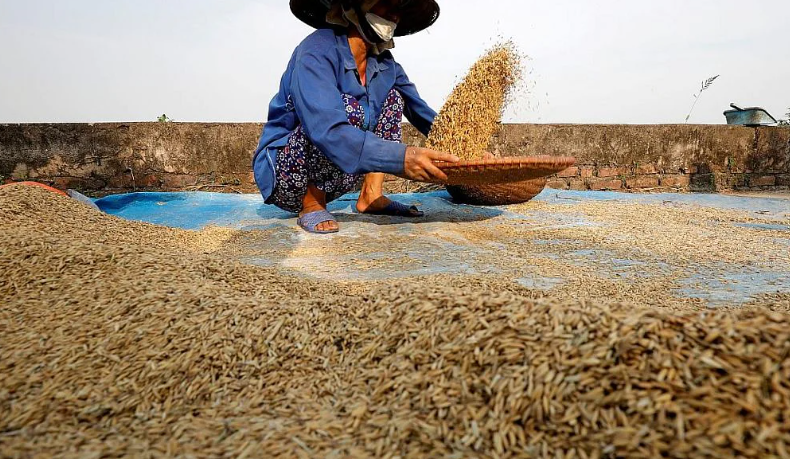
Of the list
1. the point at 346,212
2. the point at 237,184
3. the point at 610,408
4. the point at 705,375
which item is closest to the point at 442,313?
the point at 610,408

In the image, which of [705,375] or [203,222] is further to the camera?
[203,222]

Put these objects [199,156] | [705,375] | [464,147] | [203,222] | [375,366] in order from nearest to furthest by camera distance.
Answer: [705,375], [375,366], [464,147], [203,222], [199,156]

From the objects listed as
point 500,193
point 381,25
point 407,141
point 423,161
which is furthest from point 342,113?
point 407,141

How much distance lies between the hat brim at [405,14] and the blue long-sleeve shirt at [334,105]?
21cm

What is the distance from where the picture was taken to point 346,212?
3482 millimetres

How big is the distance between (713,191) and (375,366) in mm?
5371

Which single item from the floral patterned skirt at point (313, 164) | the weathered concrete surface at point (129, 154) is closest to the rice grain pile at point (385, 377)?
the floral patterned skirt at point (313, 164)

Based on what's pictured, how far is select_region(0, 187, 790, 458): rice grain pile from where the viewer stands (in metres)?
0.85

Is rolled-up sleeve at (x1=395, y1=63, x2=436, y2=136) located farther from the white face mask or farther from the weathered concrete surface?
the weathered concrete surface

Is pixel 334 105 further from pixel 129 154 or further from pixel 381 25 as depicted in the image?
pixel 129 154

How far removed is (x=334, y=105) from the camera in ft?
8.35

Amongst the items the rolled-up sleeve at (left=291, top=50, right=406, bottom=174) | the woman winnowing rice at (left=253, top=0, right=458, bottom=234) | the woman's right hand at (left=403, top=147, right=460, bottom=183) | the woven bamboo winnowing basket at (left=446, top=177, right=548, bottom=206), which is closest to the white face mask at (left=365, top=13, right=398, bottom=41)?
the woman winnowing rice at (left=253, top=0, right=458, bottom=234)

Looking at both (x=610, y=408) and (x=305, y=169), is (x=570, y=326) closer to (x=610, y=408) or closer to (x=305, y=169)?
(x=610, y=408)

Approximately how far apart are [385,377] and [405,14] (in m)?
2.47
